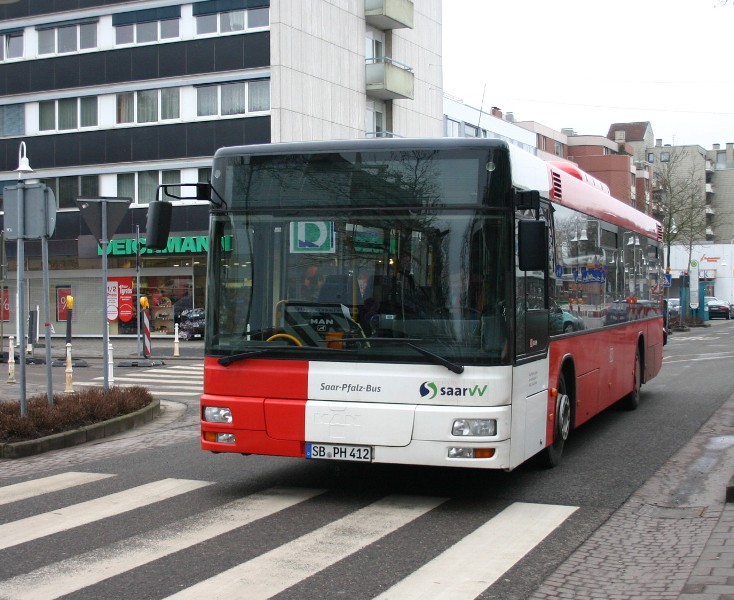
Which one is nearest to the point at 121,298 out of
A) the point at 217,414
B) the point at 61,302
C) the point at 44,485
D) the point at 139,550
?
the point at 61,302

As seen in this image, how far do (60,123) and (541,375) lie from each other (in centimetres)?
3624

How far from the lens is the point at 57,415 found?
486 inches

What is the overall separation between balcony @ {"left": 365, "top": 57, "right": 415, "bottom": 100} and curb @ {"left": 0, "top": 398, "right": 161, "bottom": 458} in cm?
2946

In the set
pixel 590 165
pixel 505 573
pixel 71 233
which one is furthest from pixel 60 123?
pixel 590 165

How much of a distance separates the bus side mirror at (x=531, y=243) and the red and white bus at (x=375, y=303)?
1 centimetres

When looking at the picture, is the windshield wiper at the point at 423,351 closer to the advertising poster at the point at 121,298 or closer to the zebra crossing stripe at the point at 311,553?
the zebra crossing stripe at the point at 311,553

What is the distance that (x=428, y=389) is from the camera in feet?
25.6

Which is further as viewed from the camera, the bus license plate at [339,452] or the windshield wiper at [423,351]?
the bus license plate at [339,452]

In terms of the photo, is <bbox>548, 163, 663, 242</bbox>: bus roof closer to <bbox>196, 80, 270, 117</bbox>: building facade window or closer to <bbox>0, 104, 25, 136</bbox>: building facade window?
<bbox>196, 80, 270, 117</bbox>: building facade window

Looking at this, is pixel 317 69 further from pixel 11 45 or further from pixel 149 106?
pixel 11 45

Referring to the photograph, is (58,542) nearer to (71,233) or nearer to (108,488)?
(108,488)

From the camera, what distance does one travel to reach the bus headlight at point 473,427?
7758 mm

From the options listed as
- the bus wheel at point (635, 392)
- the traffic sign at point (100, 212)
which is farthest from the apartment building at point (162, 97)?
the bus wheel at point (635, 392)

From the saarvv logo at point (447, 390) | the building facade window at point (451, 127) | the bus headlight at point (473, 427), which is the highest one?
the building facade window at point (451, 127)
